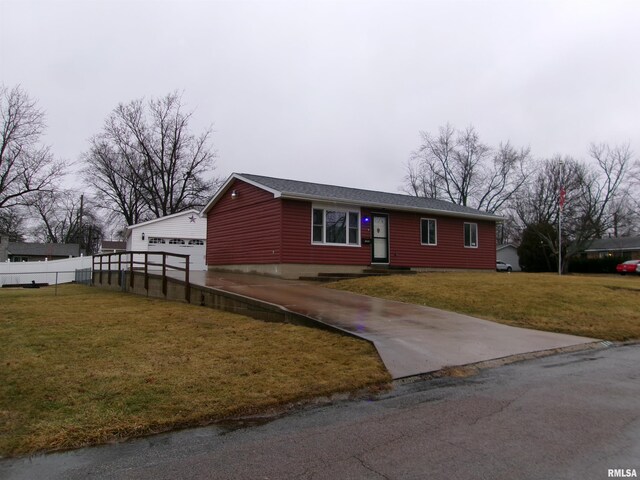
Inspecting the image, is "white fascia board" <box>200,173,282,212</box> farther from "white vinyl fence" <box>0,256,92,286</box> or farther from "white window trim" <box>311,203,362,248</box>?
"white vinyl fence" <box>0,256,92,286</box>

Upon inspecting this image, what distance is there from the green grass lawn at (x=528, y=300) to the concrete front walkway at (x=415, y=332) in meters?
0.89

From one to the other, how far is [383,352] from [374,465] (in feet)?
11.4

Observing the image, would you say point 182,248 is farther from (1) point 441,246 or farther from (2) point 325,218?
(1) point 441,246

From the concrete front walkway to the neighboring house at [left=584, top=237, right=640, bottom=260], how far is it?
5170 cm

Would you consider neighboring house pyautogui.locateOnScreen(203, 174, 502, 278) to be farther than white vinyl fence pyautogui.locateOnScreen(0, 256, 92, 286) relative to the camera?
No

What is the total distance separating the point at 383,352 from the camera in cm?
696

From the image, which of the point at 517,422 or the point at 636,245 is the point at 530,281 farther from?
the point at 636,245

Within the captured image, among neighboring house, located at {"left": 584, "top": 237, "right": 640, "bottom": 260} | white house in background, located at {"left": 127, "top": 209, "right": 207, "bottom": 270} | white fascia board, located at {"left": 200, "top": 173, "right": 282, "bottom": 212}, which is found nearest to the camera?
white fascia board, located at {"left": 200, "top": 173, "right": 282, "bottom": 212}

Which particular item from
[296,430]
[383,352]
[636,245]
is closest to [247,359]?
[383,352]

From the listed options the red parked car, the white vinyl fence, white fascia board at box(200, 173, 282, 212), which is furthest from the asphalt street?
the red parked car

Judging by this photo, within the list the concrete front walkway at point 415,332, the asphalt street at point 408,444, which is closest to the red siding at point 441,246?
the concrete front walkway at point 415,332

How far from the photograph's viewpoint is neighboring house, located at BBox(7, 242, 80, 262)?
186ft

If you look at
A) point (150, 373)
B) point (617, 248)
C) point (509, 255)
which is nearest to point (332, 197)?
point (150, 373)

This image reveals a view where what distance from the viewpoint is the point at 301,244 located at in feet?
57.4
